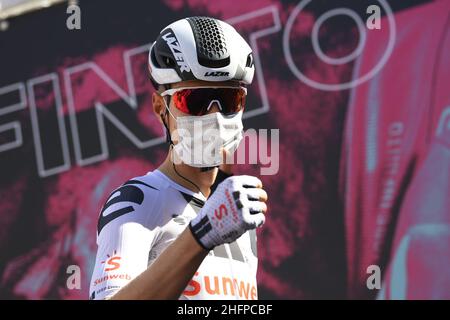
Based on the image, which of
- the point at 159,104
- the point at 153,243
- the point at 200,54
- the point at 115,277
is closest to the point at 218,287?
the point at 153,243

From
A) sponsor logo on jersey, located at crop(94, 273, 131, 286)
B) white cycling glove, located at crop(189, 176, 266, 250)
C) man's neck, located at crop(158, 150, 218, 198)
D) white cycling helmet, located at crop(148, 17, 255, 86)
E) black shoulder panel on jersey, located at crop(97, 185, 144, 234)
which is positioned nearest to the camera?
white cycling glove, located at crop(189, 176, 266, 250)

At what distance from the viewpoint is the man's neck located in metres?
4.46

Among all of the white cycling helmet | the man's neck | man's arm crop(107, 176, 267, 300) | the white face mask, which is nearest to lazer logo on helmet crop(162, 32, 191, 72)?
the white cycling helmet

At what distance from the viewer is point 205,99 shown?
4301 mm

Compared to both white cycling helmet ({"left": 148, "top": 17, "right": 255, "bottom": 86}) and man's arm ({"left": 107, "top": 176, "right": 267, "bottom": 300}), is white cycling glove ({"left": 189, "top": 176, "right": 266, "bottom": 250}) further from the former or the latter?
white cycling helmet ({"left": 148, "top": 17, "right": 255, "bottom": 86})

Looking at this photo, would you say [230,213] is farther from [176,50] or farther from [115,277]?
[176,50]

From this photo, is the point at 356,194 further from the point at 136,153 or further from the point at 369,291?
the point at 136,153

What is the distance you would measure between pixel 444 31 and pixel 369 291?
2993mm

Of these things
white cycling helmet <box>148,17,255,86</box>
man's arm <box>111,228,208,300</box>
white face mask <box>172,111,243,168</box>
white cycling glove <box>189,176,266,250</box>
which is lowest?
man's arm <box>111,228,208,300</box>

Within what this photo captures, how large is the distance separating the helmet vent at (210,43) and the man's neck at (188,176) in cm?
55

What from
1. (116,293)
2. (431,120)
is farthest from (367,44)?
(116,293)

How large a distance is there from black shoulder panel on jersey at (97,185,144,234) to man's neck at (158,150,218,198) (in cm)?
29

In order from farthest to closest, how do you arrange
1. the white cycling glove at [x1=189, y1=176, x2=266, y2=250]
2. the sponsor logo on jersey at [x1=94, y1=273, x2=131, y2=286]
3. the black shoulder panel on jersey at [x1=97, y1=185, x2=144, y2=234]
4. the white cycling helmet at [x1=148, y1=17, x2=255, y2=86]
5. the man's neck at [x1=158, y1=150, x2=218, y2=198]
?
1. the man's neck at [x1=158, y1=150, x2=218, y2=198]
2. the white cycling helmet at [x1=148, y1=17, x2=255, y2=86]
3. the black shoulder panel on jersey at [x1=97, y1=185, x2=144, y2=234]
4. the sponsor logo on jersey at [x1=94, y1=273, x2=131, y2=286]
5. the white cycling glove at [x1=189, y1=176, x2=266, y2=250]

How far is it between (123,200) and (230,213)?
0.79m
